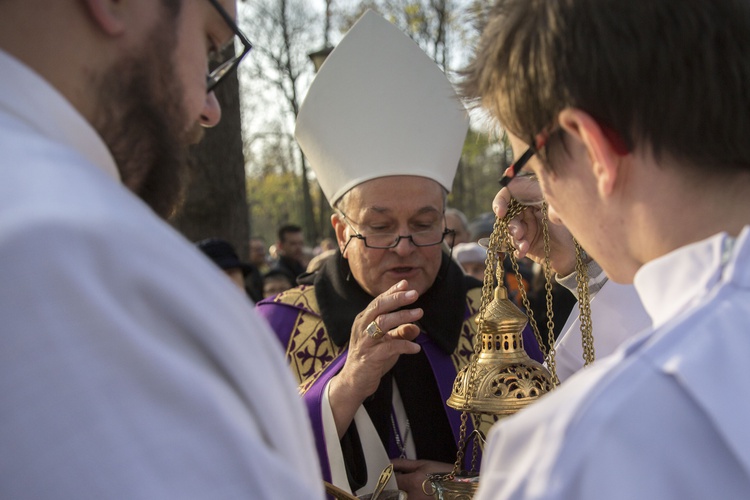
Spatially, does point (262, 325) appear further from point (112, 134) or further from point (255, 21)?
point (255, 21)

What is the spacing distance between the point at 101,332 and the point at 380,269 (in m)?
2.43

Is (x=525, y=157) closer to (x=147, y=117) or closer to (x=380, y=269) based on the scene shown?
(x=147, y=117)

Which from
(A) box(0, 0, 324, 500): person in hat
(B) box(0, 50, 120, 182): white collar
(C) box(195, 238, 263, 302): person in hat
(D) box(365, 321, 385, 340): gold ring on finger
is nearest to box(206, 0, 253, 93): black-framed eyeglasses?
(A) box(0, 0, 324, 500): person in hat

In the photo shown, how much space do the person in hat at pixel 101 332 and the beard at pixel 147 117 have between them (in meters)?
0.03

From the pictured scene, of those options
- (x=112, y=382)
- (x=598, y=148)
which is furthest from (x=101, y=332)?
(x=598, y=148)

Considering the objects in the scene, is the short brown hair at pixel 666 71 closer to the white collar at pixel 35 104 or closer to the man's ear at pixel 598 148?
the man's ear at pixel 598 148

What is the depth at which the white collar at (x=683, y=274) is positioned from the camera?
117 centimetres

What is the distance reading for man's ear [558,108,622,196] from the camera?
1.28 metres

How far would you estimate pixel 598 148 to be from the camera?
1280mm

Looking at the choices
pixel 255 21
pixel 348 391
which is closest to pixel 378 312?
pixel 348 391

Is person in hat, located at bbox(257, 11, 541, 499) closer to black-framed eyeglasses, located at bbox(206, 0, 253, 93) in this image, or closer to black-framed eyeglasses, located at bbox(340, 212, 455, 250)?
black-framed eyeglasses, located at bbox(340, 212, 455, 250)

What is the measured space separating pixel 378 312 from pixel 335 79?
4.36 feet

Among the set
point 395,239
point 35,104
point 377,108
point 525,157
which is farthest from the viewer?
point 377,108

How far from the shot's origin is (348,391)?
9.32 feet
